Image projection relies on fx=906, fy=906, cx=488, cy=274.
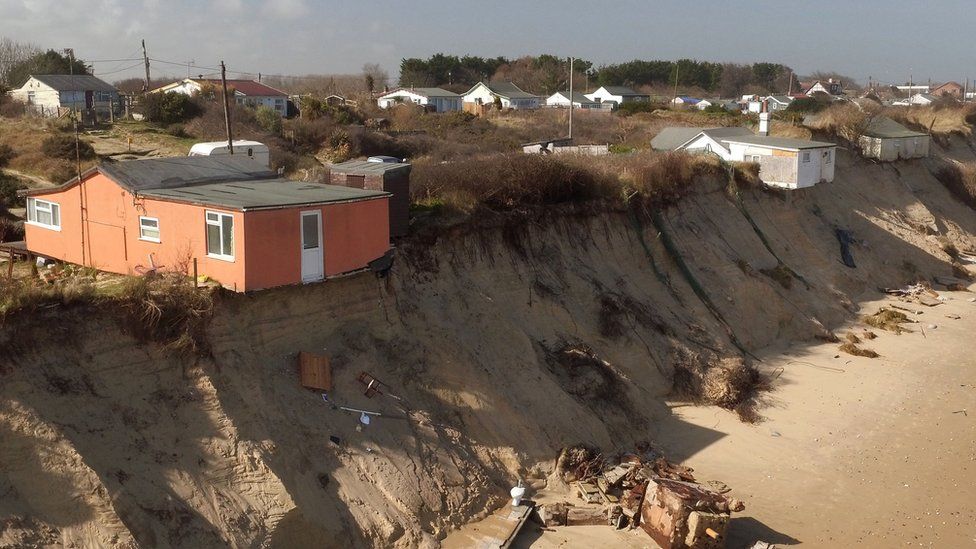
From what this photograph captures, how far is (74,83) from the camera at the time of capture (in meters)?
48.3

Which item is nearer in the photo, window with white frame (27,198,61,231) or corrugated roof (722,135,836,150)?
window with white frame (27,198,61,231)

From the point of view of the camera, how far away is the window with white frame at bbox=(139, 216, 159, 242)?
18.2 meters

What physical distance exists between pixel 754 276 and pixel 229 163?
18042mm

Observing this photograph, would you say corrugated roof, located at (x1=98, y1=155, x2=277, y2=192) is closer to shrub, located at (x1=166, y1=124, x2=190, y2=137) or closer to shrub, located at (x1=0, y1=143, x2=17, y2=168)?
shrub, located at (x1=0, y1=143, x2=17, y2=168)

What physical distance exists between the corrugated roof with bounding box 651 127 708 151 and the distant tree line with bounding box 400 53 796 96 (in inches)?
1969

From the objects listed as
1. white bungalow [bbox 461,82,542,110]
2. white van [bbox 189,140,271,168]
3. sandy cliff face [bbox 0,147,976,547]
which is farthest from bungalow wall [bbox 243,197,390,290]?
white bungalow [bbox 461,82,542,110]

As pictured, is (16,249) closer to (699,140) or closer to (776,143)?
(699,140)

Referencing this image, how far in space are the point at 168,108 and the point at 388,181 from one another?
88.5 feet

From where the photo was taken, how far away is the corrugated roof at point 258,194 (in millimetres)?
17156

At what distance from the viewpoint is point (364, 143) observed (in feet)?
144

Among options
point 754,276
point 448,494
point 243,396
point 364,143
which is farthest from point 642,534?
point 364,143

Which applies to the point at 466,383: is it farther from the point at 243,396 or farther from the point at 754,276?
the point at 754,276

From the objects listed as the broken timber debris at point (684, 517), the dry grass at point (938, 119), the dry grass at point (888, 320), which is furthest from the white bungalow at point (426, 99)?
the broken timber debris at point (684, 517)

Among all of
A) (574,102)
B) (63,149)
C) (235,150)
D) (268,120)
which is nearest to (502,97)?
(574,102)
